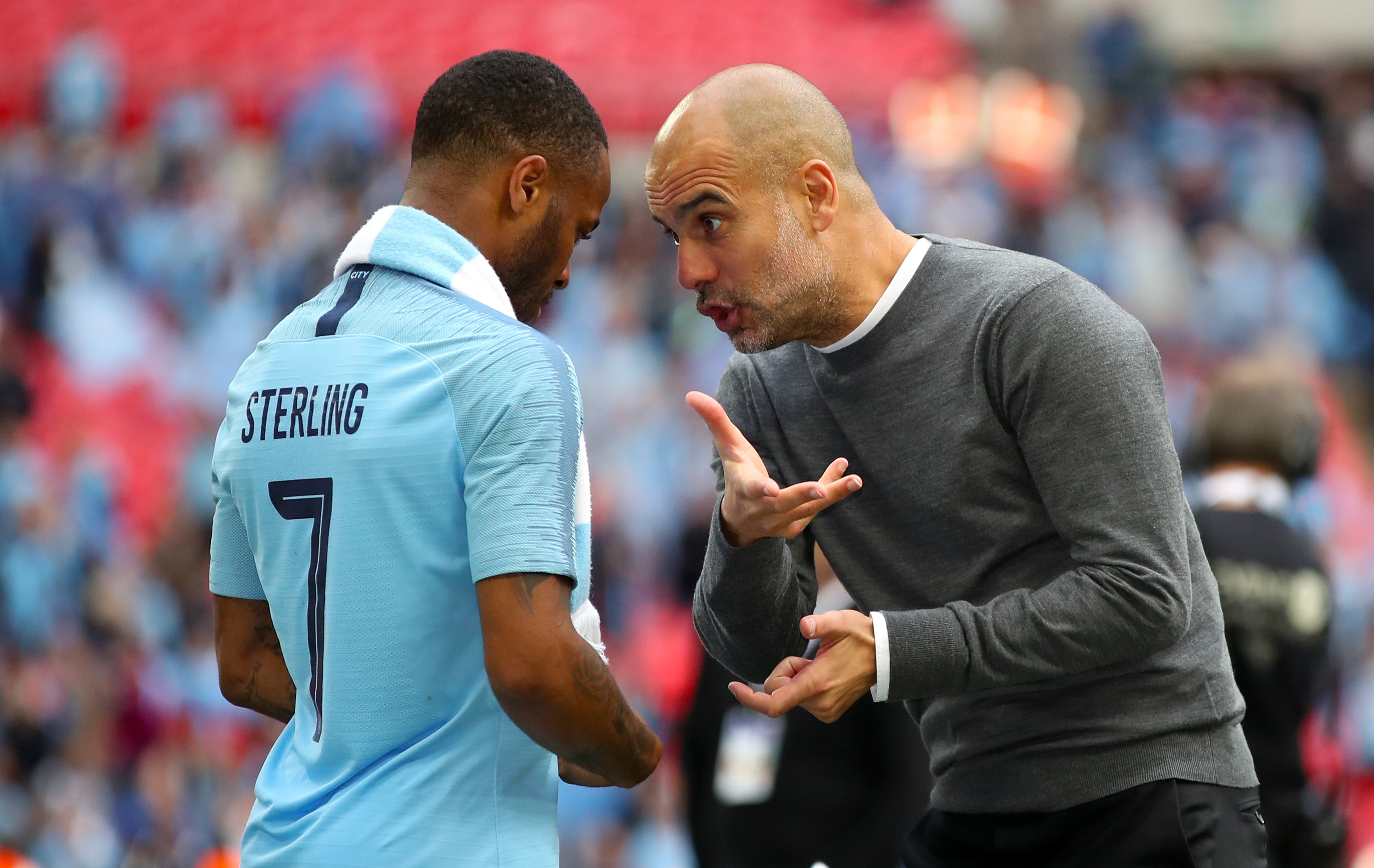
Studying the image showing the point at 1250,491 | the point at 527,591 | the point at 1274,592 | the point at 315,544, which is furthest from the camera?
the point at 1250,491

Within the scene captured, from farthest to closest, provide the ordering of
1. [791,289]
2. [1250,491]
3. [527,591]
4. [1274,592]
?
[1250,491], [1274,592], [791,289], [527,591]

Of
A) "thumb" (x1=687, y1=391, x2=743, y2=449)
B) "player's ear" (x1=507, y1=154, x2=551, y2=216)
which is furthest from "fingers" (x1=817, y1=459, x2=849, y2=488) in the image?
"player's ear" (x1=507, y1=154, x2=551, y2=216)

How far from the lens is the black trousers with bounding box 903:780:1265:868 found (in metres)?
2.55

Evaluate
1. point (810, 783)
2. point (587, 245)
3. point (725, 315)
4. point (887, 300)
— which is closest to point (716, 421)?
point (725, 315)

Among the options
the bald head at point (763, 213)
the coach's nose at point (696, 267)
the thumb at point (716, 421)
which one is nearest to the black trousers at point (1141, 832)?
the thumb at point (716, 421)

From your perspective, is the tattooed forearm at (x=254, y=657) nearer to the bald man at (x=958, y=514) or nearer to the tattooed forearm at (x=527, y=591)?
the tattooed forearm at (x=527, y=591)

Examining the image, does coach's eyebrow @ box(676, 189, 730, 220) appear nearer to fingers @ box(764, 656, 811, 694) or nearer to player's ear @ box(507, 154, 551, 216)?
player's ear @ box(507, 154, 551, 216)

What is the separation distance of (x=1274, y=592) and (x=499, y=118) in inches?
106

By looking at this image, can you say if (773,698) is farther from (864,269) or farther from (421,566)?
(864,269)

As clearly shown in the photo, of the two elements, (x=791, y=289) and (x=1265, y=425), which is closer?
(x=791, y=289)

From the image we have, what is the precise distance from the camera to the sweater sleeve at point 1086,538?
2.42 meters

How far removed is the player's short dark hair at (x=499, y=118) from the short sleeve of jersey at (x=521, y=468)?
1.31 ft

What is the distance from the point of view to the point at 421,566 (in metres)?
2.27

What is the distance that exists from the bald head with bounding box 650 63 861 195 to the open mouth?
0.77 feet
